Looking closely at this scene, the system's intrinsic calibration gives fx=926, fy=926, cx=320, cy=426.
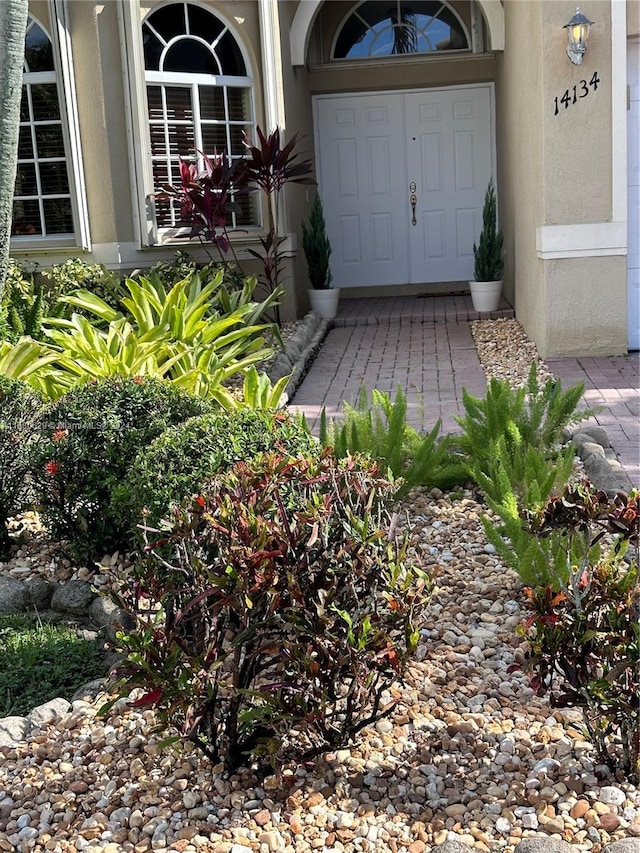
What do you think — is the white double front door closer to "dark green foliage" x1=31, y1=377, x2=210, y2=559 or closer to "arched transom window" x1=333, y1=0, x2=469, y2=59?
"arched transom window" x1=333, y1=0, x2=469, y2=59

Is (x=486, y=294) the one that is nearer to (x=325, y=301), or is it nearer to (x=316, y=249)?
(x=325, y=301)

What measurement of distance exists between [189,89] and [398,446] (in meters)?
6.31

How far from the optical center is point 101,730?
2650 millimetres

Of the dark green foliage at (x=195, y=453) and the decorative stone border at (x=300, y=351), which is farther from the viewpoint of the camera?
the decorative stone border at (x=300, y=351)

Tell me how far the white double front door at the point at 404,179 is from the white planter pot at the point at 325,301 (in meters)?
1.70

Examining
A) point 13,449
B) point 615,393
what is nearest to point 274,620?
point 13,449

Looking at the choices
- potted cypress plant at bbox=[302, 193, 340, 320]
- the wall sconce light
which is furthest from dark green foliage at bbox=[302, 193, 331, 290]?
the wall sconce light

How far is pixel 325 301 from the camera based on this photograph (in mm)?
10328

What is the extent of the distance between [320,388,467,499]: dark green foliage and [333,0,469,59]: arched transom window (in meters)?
8.49

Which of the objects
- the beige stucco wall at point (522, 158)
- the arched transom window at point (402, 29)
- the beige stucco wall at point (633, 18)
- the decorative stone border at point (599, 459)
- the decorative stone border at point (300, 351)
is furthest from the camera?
the arched transom window at point (402, 29)

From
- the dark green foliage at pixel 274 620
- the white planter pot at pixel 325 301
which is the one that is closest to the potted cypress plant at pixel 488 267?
the white planter pot at pixel 325 301

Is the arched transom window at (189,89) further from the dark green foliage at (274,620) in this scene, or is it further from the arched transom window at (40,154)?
the dark green foliage at (274,620)

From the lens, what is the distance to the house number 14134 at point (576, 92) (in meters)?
6.88

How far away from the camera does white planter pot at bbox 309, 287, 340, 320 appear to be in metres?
10.3
